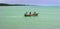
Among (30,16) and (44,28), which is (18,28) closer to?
(44,28)

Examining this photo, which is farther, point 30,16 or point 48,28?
point 30,16

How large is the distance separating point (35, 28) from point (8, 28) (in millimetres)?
1574

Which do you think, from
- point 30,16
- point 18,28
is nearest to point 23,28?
point 18,28

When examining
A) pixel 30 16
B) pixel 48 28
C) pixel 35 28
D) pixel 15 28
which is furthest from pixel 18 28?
pixel 30 16

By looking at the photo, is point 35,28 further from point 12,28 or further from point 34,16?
point 34,16

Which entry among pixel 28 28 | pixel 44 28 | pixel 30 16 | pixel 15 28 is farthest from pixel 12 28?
pixel 30 16

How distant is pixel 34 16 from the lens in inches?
786

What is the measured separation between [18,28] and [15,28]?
233 millimetres

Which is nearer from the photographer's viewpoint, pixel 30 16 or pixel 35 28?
pixel 35 28

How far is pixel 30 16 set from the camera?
64.0 ft

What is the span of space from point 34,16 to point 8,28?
9.24 meters

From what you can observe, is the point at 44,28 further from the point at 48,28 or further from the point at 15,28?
the point at 15,28

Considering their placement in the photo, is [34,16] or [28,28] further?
[34,16]

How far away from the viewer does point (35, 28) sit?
11.3 meters
